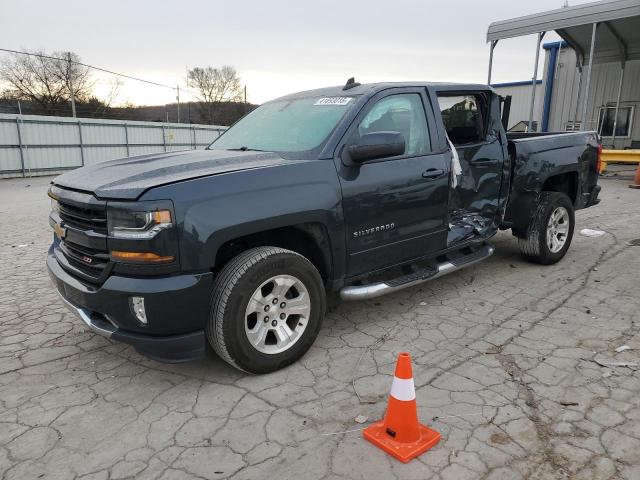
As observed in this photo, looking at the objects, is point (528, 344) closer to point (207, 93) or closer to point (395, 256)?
point (395, 256)

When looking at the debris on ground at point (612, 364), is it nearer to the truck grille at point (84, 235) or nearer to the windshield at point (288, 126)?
the windshield at point (288, 126)

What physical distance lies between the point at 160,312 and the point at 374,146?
178 centimetres

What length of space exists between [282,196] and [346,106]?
1.08 m

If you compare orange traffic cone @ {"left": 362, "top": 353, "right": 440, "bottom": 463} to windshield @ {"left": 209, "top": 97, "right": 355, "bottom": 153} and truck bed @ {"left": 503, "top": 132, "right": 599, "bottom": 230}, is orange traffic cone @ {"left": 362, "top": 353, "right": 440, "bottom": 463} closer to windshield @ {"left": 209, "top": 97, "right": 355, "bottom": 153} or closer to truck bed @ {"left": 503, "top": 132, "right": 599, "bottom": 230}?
windshield @ {"left": 209, "top": 97, "right": 355, "bottom": 153}

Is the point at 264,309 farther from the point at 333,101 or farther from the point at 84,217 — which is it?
the point at 333,101

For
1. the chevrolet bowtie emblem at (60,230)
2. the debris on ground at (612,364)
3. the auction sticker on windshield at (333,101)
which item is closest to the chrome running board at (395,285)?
the debris on ground at (612,364)

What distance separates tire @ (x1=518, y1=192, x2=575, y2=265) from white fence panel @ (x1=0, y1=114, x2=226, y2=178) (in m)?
14.4

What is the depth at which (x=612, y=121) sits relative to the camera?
18812mm

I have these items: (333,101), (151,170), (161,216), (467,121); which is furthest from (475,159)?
(161,216)

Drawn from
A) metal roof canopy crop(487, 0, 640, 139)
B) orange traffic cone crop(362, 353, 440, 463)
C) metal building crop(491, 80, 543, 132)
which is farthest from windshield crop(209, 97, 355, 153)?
metal building crop(491, 80, 543, 132)

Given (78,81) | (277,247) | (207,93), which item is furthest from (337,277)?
(207,93)

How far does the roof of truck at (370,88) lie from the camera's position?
3934mm

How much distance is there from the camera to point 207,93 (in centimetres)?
5669

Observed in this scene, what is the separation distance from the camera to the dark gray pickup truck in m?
2.81
